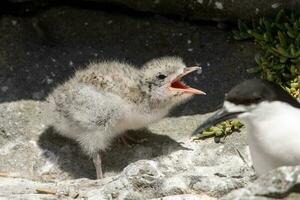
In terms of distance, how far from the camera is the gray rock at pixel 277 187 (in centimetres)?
499

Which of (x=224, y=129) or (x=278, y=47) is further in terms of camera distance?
(x=278, y=47)

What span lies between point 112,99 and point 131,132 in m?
0.59

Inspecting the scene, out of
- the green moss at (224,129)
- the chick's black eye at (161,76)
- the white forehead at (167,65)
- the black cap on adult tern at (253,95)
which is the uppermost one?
the black cap on adult tern at (253,95)

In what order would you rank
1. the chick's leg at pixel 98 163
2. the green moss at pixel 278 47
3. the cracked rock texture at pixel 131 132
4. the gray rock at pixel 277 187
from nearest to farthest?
the gray rock at pixel 277 187 < the cracked rock texture at pixel 131 132 < the chick's leg at pixel 98 163 < the green moss at pixel 278 47

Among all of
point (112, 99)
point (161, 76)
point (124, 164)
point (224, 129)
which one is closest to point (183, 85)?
point (161, 76)

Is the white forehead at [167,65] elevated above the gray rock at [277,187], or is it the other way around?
the gray rock at [277,187]

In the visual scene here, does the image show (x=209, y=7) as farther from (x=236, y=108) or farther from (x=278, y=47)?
(x=236, y=108)

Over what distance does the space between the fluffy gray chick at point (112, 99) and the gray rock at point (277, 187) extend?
2.27 metres

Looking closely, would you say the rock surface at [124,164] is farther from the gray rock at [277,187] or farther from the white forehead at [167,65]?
the gray rock at [277,187]

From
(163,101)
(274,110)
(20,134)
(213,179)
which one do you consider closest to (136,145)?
(163,101)

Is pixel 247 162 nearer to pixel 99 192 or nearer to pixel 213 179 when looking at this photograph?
pixel 213 179

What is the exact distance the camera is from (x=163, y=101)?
7.38m

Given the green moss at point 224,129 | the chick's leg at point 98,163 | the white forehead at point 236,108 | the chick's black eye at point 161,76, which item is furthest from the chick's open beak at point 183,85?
the white forehead at point 236,108

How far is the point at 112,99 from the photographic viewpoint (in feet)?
23.8
